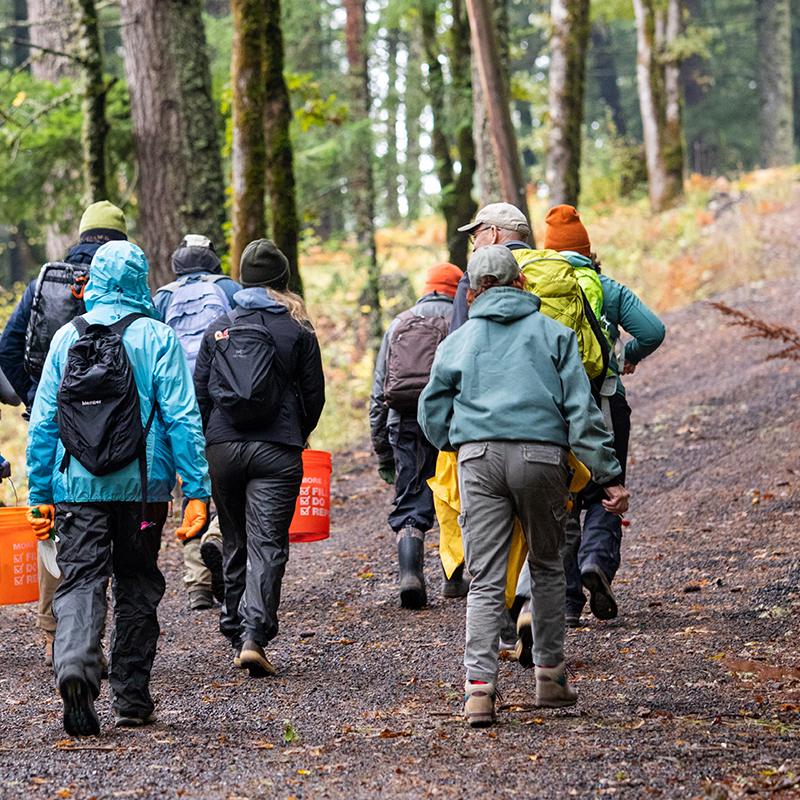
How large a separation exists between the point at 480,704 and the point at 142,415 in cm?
191

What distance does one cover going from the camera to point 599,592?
7914 millimetres

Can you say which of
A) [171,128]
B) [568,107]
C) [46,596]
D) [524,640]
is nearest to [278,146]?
[171,128]

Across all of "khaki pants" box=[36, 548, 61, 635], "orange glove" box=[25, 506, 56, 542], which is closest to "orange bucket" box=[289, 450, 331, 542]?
"khaki pants" box=[36, 548, 61, 635]

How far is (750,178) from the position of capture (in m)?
31.7

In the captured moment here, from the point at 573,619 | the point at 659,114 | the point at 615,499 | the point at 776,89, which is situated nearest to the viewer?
the point at 615,499

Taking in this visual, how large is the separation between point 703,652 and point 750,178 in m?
26.0

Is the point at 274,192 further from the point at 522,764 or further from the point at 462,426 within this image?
the point at 522,764

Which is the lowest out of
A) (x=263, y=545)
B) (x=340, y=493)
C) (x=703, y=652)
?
(x=340, y=493)

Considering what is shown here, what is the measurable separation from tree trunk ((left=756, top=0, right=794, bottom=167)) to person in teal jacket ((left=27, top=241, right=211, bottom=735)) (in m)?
38.7

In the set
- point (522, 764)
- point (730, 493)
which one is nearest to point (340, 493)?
point (730, 493)

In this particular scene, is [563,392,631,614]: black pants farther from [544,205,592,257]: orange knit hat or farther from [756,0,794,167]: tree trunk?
[756,0,794,167]: tree trunk

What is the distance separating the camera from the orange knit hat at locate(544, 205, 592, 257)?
7805mm

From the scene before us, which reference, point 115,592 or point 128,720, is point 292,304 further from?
point 128,720

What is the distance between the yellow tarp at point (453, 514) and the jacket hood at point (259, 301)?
1234 mm
